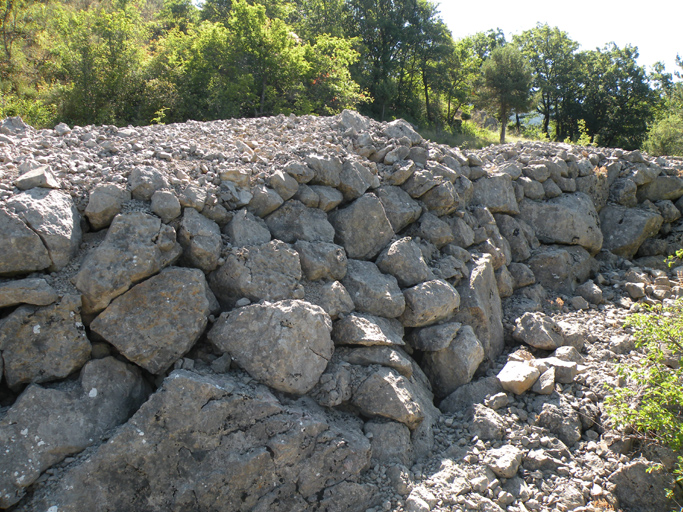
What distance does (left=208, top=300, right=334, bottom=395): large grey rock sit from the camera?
4.75 m

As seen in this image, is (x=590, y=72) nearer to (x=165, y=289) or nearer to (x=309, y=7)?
(x=309, y=7)

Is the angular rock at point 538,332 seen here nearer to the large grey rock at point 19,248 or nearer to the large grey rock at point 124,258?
the large grey rock at point 124,258

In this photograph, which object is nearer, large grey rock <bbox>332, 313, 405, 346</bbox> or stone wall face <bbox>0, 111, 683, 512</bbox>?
stone wall face <bbox>0, 111, 683, 512</bbox>

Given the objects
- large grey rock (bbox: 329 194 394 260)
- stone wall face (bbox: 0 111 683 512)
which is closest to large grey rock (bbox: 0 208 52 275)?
stone wall face (bbox: 0 111 683 512)

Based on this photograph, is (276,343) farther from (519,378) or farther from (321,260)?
(519,378)

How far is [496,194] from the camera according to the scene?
823 cm

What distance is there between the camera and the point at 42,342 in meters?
4.27

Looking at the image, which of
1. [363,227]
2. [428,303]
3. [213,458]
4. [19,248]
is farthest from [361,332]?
[19,248]

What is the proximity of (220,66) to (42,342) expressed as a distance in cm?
1134

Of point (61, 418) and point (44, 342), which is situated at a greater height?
point (44, 342)

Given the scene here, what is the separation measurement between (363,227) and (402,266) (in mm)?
707

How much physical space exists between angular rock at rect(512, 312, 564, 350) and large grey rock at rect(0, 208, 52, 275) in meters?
5.63

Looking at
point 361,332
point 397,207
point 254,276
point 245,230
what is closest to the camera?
point 254,276

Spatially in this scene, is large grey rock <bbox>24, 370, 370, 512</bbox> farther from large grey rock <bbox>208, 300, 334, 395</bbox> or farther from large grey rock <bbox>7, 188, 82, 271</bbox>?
large grey rock <bbox>7, 188, 82, 271</bbox>
